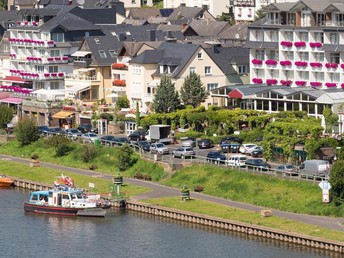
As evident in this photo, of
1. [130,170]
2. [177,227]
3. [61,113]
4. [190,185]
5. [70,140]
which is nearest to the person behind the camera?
[177,227]

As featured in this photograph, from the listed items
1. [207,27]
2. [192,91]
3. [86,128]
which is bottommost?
[86,128]

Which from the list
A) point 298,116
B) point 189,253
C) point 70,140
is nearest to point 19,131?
point 70,140

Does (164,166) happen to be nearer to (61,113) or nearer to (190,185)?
(190,185)

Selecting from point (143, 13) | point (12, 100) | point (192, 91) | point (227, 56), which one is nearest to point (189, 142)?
point (192, 91)

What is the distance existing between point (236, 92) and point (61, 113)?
877 inches

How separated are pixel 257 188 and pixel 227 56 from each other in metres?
39.8

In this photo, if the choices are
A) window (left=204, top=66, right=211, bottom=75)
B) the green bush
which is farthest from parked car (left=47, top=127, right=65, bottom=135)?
window (left=204, top=66, right=211, bottom=75)

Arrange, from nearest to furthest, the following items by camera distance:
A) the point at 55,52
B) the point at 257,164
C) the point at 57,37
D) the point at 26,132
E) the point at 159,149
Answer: the point at 257,164 → the point at 159,149 → the point at 26,132 → the point at 57,37 → the point at 55,52

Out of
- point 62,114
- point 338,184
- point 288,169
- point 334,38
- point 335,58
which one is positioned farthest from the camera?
point 62,114

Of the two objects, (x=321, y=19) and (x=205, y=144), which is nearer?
(x=205, y=144)

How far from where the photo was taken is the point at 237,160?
108062 millimetres

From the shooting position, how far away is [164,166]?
111938 millimetres

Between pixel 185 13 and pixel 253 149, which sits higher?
pixel 185 13

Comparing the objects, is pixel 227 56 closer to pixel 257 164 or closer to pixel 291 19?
pixel 291 19
